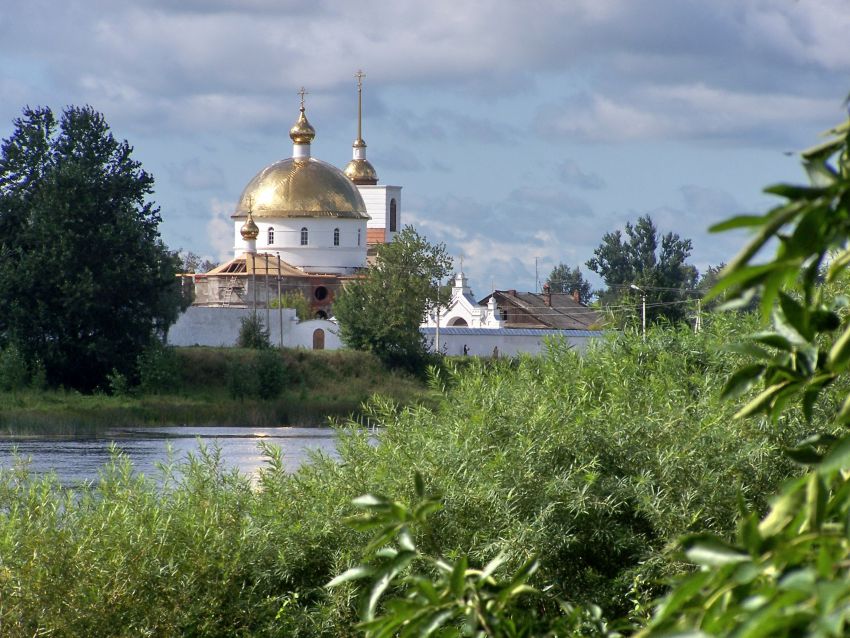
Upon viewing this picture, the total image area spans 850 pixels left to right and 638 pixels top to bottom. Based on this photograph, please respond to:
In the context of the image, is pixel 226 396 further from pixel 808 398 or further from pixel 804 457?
pixel 804 457

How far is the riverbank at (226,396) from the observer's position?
→ 103 ft

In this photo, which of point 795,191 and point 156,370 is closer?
point 795,191

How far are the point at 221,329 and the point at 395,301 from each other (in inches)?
280

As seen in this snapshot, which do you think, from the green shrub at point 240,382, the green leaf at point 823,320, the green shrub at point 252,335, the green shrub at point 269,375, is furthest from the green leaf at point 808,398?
the green shrub at point 252,335

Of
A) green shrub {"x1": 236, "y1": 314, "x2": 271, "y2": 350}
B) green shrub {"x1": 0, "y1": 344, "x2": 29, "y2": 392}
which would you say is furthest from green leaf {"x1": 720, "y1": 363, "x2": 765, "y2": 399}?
green shrub {"x1": 236, "y1": 314, "x2": 271, "y2": 350}

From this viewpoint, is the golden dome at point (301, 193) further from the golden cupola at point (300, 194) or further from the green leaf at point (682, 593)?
the green leaf at point (682, 593)

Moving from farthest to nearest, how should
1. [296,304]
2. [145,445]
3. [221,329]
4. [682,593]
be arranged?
[296,304] → [221,329] → [145,445] → [682,593]

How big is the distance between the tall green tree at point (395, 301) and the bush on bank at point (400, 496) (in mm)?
39125

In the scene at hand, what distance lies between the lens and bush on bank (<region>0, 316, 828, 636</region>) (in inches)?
213

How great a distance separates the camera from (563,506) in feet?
18.0

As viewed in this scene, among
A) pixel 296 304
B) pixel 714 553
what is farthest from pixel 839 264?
pixel 296 304

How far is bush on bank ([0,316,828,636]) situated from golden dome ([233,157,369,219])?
58551 mm

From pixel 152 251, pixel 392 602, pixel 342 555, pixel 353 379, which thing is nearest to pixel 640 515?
pixel 342 555

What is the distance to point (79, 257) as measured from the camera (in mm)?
34875
